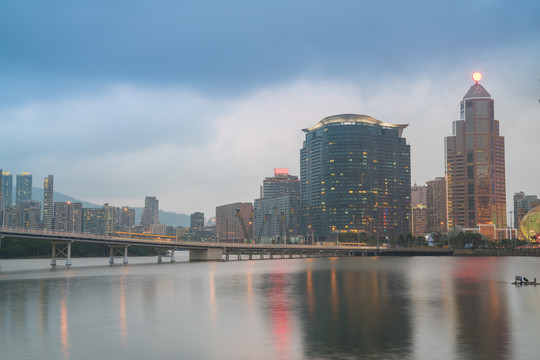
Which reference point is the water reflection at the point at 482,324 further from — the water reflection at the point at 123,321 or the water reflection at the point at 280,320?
the water reflection at the point at 123,321

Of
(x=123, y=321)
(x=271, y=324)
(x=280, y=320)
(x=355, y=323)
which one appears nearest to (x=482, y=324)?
(x=355, y=323)

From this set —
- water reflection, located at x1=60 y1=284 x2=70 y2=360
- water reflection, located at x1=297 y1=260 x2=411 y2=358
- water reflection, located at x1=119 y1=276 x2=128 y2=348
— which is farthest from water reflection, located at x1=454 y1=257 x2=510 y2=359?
water reflection, located at x1=60 y1=284 x2=70 y2=360

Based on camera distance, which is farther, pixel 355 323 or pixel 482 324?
pixel 355 323

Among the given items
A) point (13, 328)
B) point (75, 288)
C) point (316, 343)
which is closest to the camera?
point (316, 343)

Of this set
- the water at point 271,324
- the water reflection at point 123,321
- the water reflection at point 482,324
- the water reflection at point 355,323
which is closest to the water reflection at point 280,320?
the water at point 271,324

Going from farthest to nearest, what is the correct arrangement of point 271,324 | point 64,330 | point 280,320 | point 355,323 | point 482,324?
point 280,320, point 271,324, point 355,323, point 482,324, point 64,330

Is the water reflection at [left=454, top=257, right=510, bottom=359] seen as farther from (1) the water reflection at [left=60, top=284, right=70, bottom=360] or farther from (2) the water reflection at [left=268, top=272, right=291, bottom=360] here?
(1) the water reflection at [left=60, top=284, right=70, bottom=360]

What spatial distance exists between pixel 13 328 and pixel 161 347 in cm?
1497

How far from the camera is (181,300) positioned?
6284cm

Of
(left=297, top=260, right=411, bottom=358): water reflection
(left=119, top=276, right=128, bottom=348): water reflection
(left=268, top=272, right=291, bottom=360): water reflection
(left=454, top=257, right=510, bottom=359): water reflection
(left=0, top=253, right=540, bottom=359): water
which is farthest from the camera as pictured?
(left=119, top=276, right=128, bottom=348): water reflection

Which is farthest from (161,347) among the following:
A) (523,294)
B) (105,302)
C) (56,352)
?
(523,294)

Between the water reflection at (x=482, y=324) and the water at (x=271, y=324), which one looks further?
the water at (x=271, y=324)

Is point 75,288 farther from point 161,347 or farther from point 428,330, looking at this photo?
point 428,330

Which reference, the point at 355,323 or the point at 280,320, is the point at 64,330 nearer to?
the point at 280,320
